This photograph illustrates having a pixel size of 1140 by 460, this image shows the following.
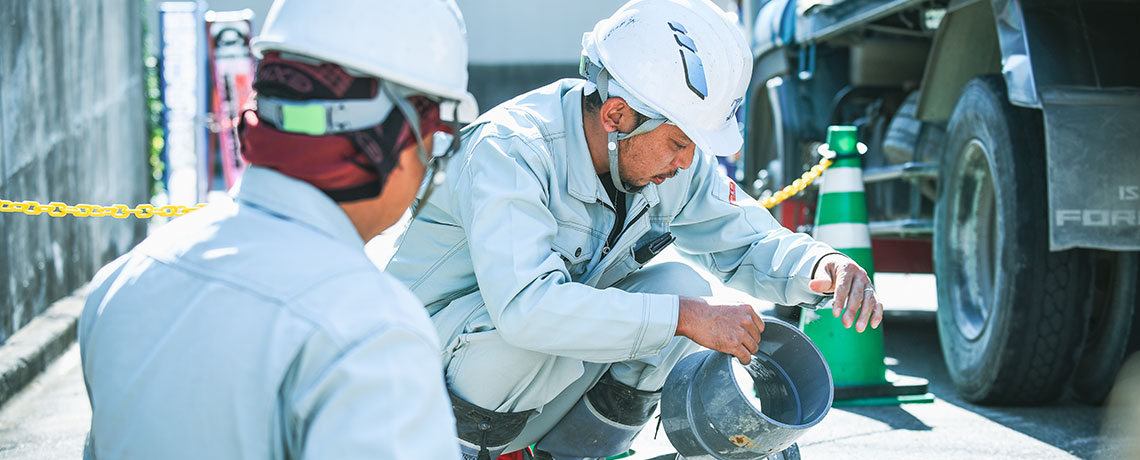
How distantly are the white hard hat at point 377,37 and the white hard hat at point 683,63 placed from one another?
1.06 metres

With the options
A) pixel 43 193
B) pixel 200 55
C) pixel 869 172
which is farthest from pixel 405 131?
pixel 200 55

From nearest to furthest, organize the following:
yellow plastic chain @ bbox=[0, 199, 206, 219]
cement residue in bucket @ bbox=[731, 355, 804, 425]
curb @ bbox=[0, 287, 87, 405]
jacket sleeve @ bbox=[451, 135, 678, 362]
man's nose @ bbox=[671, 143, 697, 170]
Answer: jacket sleeve @ bbox=[451, 135, 678, 362] < man's nose @ bbox=[671, 143, 697, 170] < cement residue in bucket @ bbox=[731, 355, 804, 425] < yellow plastic chain @ bbox=[0, 199, 206, 219] < curb @ bbox=[0, 287, 87, 405]

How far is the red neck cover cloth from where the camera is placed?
1.50m

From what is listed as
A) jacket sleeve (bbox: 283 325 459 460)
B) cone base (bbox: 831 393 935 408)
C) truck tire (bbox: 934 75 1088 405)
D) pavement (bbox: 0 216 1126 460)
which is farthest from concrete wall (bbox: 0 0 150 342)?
jacket sleeve (bbox: 283 325 459 460)

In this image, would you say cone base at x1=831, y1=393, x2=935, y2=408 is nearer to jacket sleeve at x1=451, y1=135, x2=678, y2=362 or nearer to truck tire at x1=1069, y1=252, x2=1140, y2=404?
truck tire at x1=1069, y1=252, x2=1140, y2=404

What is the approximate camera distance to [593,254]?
2898mm

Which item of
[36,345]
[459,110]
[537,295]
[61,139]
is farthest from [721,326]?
[61,139]

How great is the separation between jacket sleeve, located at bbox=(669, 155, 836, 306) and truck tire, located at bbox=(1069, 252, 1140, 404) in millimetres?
1631

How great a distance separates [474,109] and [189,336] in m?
0.63

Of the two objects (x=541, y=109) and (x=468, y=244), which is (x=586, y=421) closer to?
(x=468, y=244)

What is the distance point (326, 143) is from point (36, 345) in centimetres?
474

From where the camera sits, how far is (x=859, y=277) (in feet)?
9.11

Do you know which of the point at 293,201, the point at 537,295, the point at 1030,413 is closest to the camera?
the point at 293,201

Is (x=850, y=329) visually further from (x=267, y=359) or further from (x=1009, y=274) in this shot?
(x=267, y=359)
